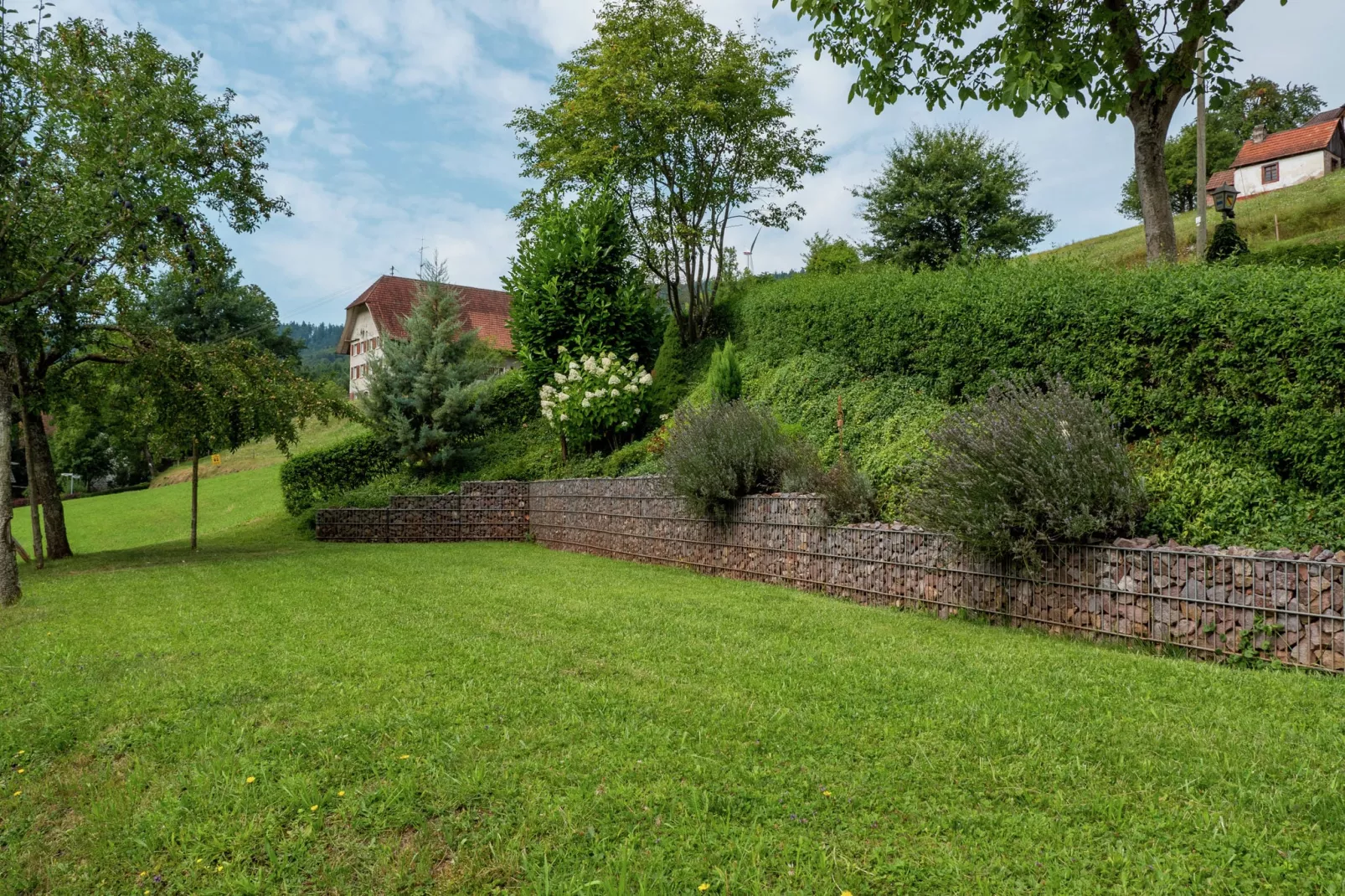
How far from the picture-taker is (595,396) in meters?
17.8

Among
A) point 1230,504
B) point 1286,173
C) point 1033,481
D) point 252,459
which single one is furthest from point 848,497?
point 1286,173

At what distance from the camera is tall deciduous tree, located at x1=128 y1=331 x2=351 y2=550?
519 inches

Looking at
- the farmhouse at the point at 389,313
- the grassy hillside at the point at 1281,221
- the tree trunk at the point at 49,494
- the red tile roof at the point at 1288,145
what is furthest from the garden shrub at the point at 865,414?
the red tile roof at the point at 1288,145

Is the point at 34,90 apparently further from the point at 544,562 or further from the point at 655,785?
the point at 655,785

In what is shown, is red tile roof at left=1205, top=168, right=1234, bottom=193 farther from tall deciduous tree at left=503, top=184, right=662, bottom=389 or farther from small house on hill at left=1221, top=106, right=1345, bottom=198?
tall deciduous tree at left=503, top=184, right=662, bottom=389

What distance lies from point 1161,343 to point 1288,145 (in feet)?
160

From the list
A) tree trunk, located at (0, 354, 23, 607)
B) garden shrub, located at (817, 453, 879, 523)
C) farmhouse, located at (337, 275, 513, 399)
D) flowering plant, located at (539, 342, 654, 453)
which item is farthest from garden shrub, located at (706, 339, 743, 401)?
farmhouse, located at (337, 275, 513, 399)

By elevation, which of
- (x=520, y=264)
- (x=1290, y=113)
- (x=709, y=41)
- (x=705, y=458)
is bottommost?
(x=705, y=458)

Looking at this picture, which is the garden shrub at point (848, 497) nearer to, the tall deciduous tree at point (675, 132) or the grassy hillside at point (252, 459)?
the tall deciduous tree at point (675, 132)

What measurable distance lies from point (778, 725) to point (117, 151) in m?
13.3

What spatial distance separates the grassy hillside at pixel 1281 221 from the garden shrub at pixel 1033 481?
16.1 metres

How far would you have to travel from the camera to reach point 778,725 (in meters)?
4.04

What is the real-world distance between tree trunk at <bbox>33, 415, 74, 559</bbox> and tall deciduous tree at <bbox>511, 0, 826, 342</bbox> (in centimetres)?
1198

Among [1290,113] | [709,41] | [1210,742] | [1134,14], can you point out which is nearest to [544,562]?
[1210,742]
